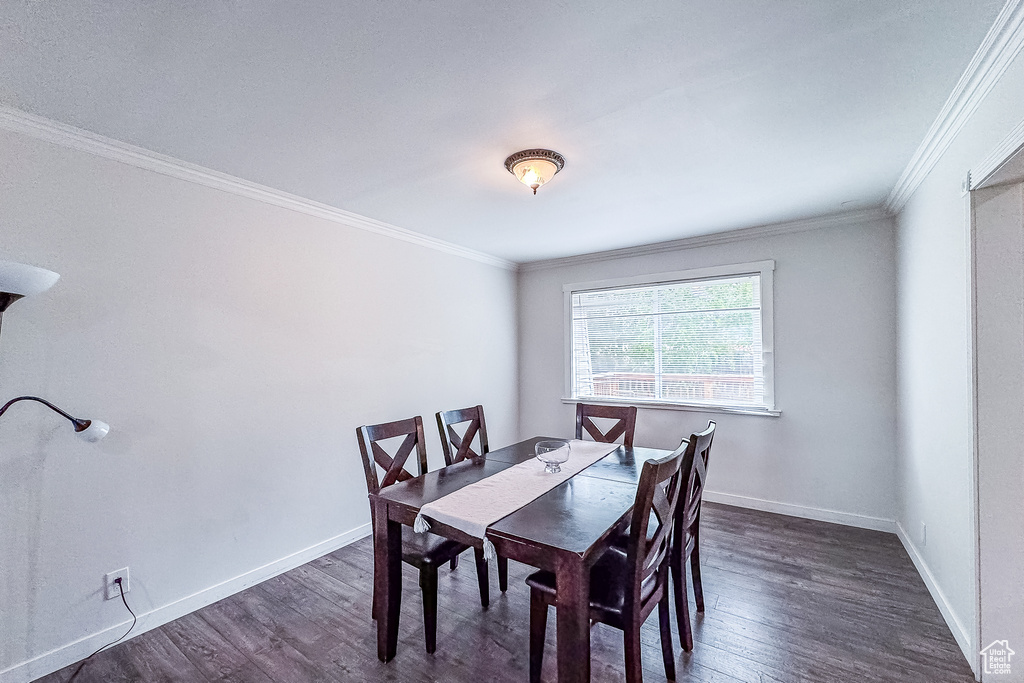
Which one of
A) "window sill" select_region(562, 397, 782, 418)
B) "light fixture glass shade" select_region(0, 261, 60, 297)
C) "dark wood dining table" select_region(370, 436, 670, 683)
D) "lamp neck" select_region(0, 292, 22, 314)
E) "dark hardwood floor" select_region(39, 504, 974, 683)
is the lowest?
"dark hardwood floor" select_region(39, 504, 974, 683)

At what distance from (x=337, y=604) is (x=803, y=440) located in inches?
144

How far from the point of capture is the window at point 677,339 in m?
3.87

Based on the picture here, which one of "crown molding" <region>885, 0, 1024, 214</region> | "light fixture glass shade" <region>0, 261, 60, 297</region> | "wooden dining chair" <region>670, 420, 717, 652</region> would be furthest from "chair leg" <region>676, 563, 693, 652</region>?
"light fixture glass shade" <region>0, 261, 60, 297</region>

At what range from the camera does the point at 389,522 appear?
6.40 feet

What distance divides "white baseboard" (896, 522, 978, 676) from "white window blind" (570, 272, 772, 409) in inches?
51.3

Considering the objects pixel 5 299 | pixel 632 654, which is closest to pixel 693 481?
pixel 632 654

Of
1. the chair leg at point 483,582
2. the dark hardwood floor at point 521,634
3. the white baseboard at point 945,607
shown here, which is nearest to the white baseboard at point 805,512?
the white baseboard at point 945,607

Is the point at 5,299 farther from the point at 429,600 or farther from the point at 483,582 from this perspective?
the point at 483,582

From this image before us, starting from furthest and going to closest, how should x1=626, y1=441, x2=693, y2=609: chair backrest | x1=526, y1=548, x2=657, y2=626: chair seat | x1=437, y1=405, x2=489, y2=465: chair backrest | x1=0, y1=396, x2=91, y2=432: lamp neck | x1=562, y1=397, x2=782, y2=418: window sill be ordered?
1. x1=562, y1=397, x2=782, y2=418: window sill
2. x1=437, y1=405, x2=489, y2=465: chair backrest
3. x1=0, y1=396, x2=91, y2=432: lamp neck
4. x1=526, y1=548, x2=657, y2=626: chair seat
5. x1=626, y1=441, x2=693, y2=609: chair backrest

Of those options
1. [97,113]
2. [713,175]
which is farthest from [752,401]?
[97,113]

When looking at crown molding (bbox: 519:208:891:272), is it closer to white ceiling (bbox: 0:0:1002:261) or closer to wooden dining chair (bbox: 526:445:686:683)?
white ceiling (bbox: 0:0:1002:261)

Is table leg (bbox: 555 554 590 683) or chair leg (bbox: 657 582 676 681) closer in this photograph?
table leg (bbox: 555 554 590 683)

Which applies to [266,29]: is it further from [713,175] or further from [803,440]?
[803,440]

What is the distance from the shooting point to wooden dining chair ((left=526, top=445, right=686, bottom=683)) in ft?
5.04
